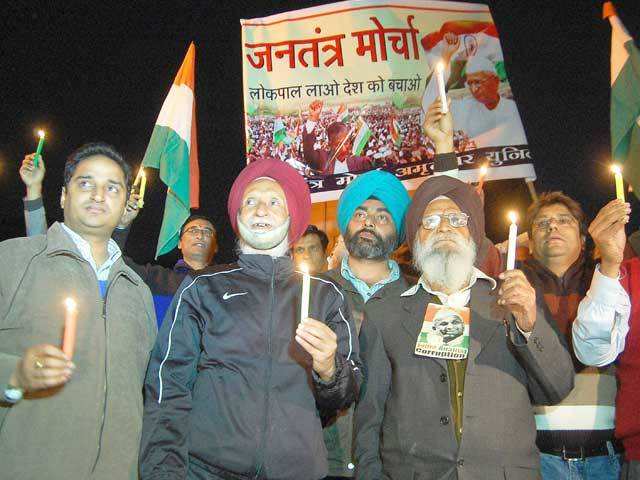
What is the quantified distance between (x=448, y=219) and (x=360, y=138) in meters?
2.97

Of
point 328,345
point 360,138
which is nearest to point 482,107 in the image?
point 360,138

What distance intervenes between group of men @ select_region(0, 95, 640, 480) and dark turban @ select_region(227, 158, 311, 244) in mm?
13

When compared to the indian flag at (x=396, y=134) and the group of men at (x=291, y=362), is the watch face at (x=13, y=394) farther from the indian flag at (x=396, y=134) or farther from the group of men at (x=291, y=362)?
the indian flag at (x=396, y=134)

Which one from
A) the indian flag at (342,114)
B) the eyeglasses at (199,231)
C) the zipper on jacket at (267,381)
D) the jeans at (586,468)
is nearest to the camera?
the zipper on jacket at (267,381)

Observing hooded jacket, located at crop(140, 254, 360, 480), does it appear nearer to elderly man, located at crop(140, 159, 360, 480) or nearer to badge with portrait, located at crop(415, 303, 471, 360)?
elderly man, located at crop(140, 159, 360, 480)

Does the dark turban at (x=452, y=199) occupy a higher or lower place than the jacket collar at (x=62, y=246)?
higher

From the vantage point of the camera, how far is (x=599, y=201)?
8.93m

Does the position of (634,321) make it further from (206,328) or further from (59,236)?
(59,236)

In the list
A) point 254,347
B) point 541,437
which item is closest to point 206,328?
point 254,347

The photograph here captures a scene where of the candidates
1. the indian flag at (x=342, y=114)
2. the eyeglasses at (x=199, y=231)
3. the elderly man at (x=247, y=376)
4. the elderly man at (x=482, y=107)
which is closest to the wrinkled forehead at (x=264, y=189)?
the elderly man at (x=247, y=376)

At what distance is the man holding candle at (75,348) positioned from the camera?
8.70 ft

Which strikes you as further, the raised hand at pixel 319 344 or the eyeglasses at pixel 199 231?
the eyeglasses at pixel 199 231

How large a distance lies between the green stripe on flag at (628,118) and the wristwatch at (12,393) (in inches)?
174

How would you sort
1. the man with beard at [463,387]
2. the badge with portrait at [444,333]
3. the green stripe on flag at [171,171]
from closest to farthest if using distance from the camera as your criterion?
the man with beard at [463,387] → the badge with portrait at [444,333] → the green stripe on flag at [171,171]
